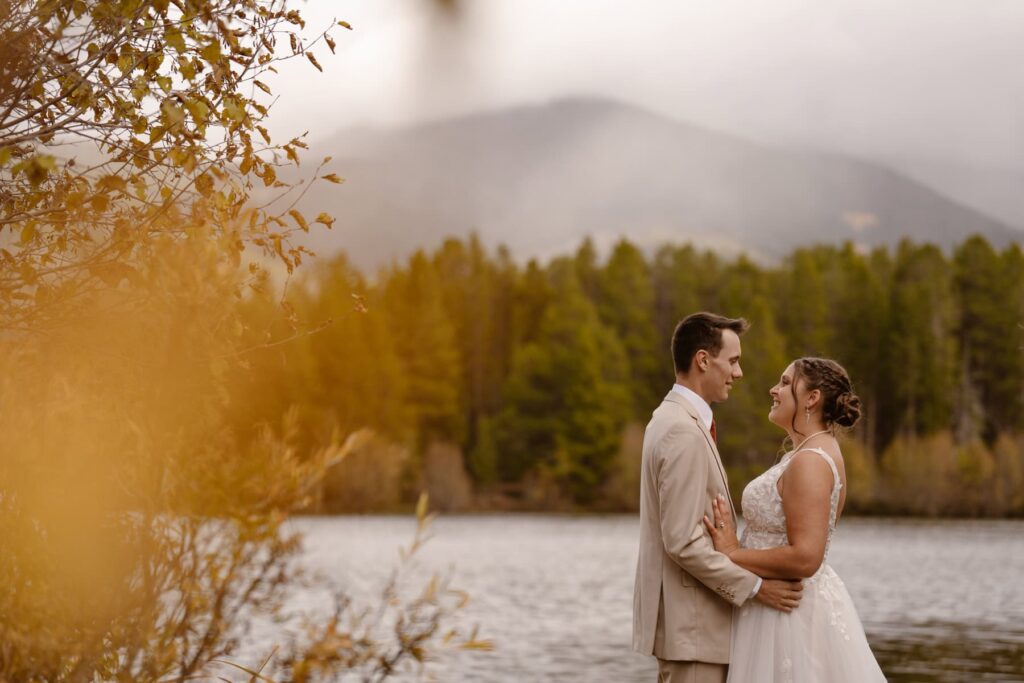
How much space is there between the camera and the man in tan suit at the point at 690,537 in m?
4.62

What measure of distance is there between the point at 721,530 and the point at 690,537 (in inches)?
8.9

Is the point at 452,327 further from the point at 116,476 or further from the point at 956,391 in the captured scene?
the point at 116,476

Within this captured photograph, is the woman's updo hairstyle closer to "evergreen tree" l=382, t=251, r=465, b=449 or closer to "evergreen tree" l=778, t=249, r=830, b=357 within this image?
Result: "evergreen tree" l=382, t=251, r=465, b=449

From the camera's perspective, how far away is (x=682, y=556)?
459 centimetres

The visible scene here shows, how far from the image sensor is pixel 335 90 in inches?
92.7

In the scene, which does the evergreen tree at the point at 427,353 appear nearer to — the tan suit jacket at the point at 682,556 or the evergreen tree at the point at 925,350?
the evergreen tree at the point at 925,350

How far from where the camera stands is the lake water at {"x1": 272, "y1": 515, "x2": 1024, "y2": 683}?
765 inches

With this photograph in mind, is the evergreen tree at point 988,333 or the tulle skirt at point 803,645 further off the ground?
the evergreen tree at point 988,333

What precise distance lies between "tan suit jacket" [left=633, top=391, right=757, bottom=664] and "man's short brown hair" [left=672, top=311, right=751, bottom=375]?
Result: 6.4 inches

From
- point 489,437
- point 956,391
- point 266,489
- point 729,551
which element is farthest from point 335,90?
point 956,391

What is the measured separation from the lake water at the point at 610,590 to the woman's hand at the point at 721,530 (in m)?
2.70

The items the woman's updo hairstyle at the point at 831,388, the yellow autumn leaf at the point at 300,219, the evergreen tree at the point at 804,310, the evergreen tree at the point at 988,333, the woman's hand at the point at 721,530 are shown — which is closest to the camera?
the yellow autumn leaf at the point at 300,219

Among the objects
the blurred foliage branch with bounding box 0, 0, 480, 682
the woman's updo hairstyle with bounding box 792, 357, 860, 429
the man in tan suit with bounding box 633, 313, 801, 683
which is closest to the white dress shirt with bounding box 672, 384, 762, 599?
the man in tan suit with bounding box 633, 313, 801, 683

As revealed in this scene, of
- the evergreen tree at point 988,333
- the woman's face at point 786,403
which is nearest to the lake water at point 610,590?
the woman's face at point 786,403
